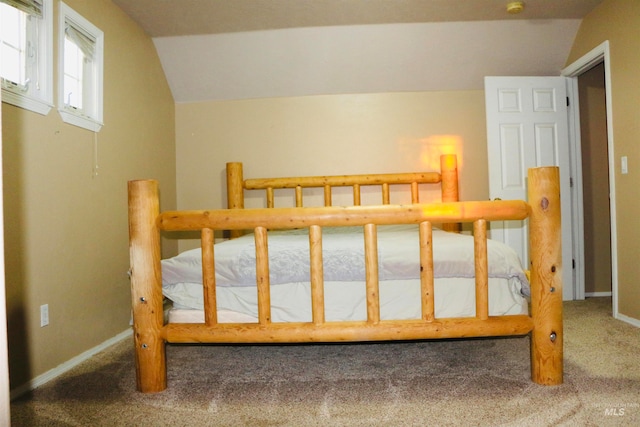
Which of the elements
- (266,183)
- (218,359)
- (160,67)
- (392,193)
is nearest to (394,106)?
(392,193)

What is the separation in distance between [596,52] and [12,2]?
362 cm

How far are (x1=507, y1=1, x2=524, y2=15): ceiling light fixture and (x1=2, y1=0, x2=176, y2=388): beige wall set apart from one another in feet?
8.75

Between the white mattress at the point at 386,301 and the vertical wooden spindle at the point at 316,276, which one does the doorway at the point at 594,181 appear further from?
the vertical wooden spindle at the point at 316,276

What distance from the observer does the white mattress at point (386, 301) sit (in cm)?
190

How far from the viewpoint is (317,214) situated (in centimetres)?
180

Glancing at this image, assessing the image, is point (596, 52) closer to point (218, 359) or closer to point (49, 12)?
point (218, 359)

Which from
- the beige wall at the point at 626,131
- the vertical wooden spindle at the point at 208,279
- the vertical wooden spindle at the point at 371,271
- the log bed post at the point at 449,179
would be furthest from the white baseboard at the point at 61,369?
the beige wall at the point at 626,131

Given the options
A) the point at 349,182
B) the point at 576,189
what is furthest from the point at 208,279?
the point at 576,189

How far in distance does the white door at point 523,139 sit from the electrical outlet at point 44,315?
308 centimetres

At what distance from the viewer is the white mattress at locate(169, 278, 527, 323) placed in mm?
1899

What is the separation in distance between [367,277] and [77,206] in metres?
1.68

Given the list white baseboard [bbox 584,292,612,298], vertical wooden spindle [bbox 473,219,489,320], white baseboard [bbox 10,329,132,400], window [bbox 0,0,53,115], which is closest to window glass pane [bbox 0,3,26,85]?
window [bbox 0,0,53,115]

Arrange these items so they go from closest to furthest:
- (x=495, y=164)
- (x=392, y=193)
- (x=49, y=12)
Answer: (x=49, y=12) → (x=495, y=164) → (x=392, y=193)

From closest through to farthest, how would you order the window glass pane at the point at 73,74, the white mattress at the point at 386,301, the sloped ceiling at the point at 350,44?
the white mattress at the point at 386,301, the window glass pane at the point at 73,74, the sloped ceiling at the point at 350,44
